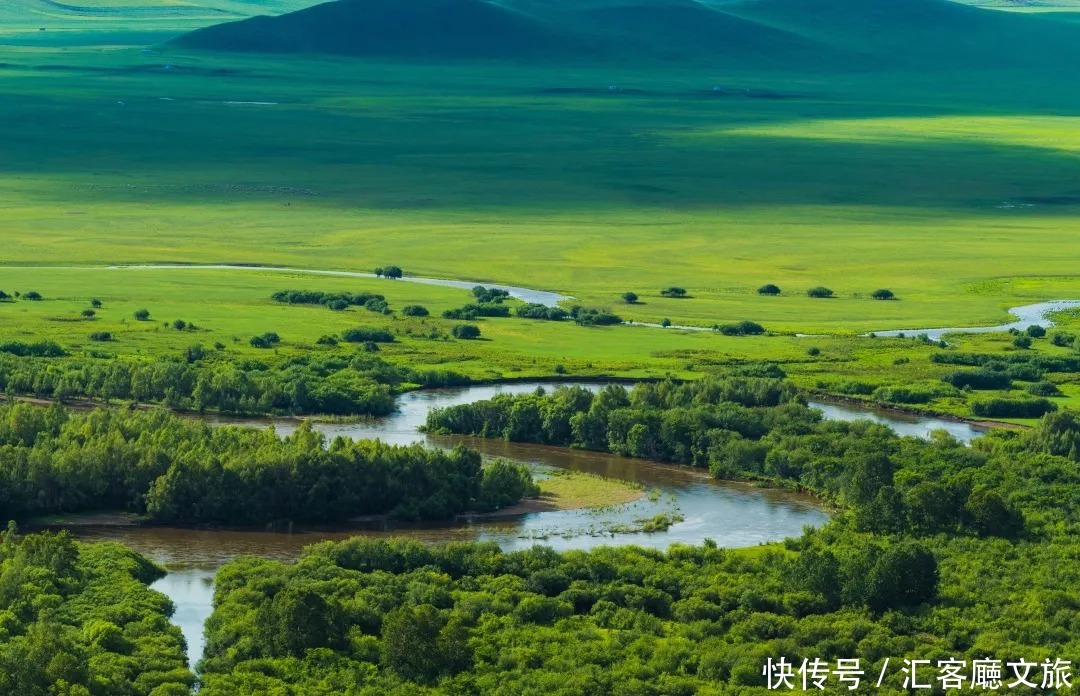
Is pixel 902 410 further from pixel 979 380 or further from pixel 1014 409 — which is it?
pixel 979 380

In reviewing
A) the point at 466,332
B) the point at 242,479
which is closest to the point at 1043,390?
the point at 466,332

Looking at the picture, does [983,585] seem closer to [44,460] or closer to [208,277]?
[44,460]

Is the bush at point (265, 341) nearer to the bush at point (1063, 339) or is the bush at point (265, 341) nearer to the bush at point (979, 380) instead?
the bush at point (979, 380)

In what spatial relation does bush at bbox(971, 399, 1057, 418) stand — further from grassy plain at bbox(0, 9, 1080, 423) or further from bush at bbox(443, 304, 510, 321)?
bush at bbox(443, 304, 510, 321)

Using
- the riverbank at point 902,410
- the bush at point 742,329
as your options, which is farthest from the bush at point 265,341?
the riverbank at point 902,410

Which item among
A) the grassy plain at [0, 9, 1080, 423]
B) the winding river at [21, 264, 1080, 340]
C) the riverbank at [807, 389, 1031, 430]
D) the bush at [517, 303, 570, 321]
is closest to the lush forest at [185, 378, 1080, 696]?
the riverbank at [807, 389, 1031, 430]

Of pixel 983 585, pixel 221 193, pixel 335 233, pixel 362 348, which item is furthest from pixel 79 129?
pixel 983 585
